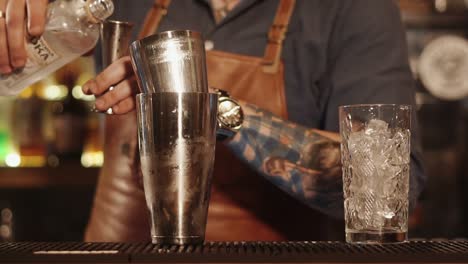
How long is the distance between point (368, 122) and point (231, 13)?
72 centimetres

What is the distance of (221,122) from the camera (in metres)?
1.20

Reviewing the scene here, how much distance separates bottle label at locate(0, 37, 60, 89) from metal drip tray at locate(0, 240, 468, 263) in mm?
423

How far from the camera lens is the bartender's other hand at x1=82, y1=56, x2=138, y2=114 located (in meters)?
1.12

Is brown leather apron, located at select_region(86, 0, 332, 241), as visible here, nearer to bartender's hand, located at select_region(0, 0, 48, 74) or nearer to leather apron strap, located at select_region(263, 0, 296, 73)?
leather apron strap, located at select_region(263, 0, 296, 73)

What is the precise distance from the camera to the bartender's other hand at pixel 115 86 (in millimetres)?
1121

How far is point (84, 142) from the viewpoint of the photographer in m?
3.01

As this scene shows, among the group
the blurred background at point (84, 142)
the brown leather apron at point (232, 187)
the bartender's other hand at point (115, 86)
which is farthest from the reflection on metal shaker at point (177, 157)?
the blurred background at point (84, 142)

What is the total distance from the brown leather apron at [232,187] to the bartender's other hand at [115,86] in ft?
1.36

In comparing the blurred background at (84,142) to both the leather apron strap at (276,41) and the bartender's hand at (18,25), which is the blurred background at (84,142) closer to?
the leather apron strap at (276,41)

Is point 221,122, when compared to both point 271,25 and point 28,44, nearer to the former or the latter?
point 28,44

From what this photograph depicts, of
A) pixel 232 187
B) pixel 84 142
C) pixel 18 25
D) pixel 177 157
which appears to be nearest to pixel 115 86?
pixel 18 25

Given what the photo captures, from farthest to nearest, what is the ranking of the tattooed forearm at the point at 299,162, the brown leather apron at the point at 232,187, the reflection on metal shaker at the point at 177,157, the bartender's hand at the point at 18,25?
1. the brown leather apron at the point at 232,187
2. the tattooed forearm at the point at 299,162
3. the bartender's hand at the point at 18,25
4. the reflection on metal shaker at the point at 177,157

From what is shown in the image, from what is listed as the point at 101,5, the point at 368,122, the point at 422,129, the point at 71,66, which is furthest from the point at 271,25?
the point at 422,129

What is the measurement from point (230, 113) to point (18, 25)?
0.32m
